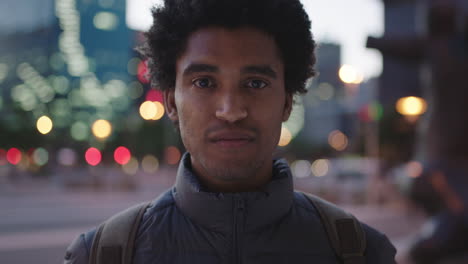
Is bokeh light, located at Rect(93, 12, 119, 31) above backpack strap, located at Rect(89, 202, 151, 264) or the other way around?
above

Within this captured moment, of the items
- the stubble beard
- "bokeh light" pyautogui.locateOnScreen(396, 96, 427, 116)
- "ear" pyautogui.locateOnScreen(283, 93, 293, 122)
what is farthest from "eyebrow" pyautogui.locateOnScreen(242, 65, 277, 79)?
"bokeh light" pyautogui.locateOnScreen(396, 96, 427, 116)

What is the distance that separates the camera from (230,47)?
192cm

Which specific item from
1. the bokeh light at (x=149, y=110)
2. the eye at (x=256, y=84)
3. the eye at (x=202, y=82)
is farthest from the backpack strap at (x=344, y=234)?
the bokeh light at (x=149, y=110)

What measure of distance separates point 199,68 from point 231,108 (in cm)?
21

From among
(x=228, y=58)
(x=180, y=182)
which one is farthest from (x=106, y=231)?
(x=228, y=58)

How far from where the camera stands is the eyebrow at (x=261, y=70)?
191 centimetres

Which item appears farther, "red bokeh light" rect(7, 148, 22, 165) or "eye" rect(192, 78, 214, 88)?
"red bokeh light" rect(7, 148, 22, 165)

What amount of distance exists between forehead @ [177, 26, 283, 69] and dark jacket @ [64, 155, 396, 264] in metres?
0.48

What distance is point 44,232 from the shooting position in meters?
12.2

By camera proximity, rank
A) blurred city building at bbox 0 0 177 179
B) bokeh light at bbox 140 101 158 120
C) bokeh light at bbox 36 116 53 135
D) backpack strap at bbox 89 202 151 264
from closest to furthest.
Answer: backpack strap at bbox 89 202 151 264
bokeh light at bbox 140 101 158 120
bokeh light at bbox 36 116 53 135
blurred city building at bbox 0 0 177 179

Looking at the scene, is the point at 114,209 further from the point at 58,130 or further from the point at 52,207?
the point at 58,130

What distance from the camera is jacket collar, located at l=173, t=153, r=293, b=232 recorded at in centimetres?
187

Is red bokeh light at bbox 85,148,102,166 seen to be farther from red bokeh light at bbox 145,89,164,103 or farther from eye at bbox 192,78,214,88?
eye at bbox 192,78,214,88

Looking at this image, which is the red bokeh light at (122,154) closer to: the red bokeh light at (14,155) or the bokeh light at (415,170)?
the red bokeh light at (14,155)
